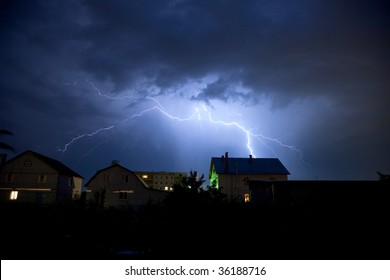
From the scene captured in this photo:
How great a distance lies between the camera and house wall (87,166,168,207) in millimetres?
26672

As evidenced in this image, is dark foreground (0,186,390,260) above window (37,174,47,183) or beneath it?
beneath

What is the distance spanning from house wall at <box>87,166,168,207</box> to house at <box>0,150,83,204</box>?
4.62 metres

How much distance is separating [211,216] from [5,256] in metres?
6.70

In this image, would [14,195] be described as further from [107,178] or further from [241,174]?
[241,174]

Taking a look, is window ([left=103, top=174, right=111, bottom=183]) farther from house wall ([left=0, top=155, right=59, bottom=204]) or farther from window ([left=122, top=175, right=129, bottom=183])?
house wall ([left=0, top=155, right=59, bottom=204])

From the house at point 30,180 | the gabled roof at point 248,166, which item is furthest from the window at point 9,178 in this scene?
the gabled roof at point 248,166

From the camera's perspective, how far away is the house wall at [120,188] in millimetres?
26672

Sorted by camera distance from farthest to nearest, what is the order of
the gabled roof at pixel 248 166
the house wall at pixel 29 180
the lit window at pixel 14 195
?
the gabled roof at pixel 248 166, the house wall at pixel 29 180, the lit window at pixel 14 195

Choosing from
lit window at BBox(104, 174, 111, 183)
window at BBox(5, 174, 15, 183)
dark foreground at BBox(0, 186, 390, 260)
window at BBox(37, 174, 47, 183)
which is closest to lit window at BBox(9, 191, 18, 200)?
window at BBox(5, 174, 15, 183)

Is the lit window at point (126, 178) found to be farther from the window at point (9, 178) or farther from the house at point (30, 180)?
the window at point (9, 178)

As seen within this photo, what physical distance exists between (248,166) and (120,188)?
67.8ft

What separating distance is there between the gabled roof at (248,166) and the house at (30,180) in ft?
74.1

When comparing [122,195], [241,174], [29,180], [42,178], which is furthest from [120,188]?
[241,174]

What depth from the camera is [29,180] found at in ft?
91.0
